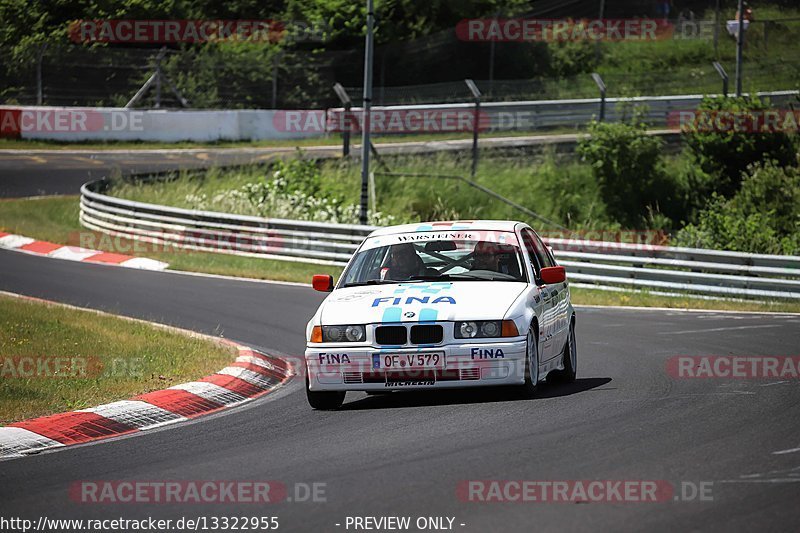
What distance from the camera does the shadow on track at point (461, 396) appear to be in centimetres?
1026

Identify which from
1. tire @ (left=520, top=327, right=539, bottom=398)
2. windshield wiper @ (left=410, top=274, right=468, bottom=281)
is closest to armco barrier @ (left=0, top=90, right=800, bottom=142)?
windshield wiper @ (left=410, top=274, right=468, bottom=281)

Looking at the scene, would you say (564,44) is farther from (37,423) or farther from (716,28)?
(37,423)

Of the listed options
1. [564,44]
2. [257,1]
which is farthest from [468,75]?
[257,1]

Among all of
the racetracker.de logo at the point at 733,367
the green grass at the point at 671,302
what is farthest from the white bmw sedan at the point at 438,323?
the green grass at the point at 671,302

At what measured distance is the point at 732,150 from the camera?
3378 centimetres

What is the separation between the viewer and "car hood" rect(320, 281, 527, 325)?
32.8 ft

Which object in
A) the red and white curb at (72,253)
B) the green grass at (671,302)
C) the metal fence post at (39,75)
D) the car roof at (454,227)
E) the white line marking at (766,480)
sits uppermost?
the metal fence post at (39,75)

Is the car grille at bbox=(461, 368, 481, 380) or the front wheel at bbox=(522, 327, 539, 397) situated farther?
the front wheel at bbox=(522, 327, 539, 397)

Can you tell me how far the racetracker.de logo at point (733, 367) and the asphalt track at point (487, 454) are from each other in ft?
0.65

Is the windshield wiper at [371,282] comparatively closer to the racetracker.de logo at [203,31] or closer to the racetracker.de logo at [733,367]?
the racetracker.de logo at [733,367]

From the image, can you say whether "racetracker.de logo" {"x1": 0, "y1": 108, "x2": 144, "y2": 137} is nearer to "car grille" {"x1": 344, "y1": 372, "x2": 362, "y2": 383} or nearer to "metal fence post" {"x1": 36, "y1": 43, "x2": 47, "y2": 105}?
"metal fence post" {"x1": 36, "y1": 43, "x2": 47, "y2": 105}

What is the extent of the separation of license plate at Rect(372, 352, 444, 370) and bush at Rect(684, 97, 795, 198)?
25.2 meters

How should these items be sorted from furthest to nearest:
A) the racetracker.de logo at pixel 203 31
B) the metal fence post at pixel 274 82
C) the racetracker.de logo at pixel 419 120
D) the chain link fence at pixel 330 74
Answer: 1. the racetracker.de logo at pixel 203 31
2. the metal fence post at pixel 274 82
3. the chain link fence at pixel 330 74
4. the racetracker.de logo at pixel 419 120

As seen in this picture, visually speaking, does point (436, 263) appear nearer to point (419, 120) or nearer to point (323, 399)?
point (323, 399)
